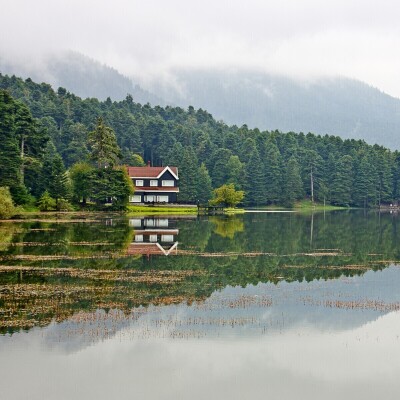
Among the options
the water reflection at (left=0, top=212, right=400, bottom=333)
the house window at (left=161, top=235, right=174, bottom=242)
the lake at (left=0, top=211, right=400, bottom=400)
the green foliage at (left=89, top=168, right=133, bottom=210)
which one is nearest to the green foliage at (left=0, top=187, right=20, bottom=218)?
the water reflection at (left=0, top=212, right=400, bottom=333)

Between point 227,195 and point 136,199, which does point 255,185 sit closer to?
point 227,195

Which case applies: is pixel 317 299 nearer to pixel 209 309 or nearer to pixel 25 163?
pixel 209 309

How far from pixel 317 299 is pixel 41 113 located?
499 feet

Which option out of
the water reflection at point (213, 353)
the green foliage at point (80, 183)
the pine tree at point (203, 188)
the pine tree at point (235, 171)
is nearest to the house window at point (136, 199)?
the pine tree at point (203, 188)

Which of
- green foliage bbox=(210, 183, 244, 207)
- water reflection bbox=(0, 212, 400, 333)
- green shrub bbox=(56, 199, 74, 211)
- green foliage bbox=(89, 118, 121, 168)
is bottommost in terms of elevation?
water reflection bbox=(0, 212, 400, 333)

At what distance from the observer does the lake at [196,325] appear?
1598cm

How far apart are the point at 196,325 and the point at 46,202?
6910 centimetres

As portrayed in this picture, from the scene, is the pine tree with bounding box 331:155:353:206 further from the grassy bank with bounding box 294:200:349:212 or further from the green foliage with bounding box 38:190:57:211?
the green foliage with bounding box 38:190:57:211

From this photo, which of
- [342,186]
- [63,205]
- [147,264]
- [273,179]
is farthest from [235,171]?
[147,264]

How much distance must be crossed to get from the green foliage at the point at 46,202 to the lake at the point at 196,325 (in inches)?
1866

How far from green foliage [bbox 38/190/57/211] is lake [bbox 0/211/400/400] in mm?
47388

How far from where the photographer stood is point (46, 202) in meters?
87.0

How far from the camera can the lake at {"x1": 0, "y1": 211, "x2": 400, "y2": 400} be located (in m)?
16.0

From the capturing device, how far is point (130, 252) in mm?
40750
